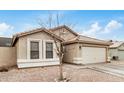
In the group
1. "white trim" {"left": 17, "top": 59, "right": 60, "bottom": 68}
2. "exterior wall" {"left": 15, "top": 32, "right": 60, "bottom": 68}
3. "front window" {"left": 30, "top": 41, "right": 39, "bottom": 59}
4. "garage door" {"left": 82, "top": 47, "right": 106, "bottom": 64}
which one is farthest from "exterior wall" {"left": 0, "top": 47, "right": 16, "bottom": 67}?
"garage door" {"left": 82, "top": 47, "right": 106, "bottom": 64}

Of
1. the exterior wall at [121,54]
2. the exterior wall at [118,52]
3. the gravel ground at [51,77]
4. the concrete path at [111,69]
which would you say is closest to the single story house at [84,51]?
the concrete path at [111,69]

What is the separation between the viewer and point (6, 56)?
11594mm

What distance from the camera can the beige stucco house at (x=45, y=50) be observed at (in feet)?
33.7

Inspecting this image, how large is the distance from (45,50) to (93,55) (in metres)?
5.52

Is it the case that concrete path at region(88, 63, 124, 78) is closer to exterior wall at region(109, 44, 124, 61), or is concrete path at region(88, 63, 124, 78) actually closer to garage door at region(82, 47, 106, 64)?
garage door at region(82, 47, 106, 64)

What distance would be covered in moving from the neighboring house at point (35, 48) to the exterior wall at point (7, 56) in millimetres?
1409

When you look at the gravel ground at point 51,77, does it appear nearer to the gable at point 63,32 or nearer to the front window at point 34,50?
the front window at point 34,50

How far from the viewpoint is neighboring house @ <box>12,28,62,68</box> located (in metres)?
10.2

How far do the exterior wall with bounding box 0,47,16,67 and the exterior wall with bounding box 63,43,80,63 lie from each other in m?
5.70
